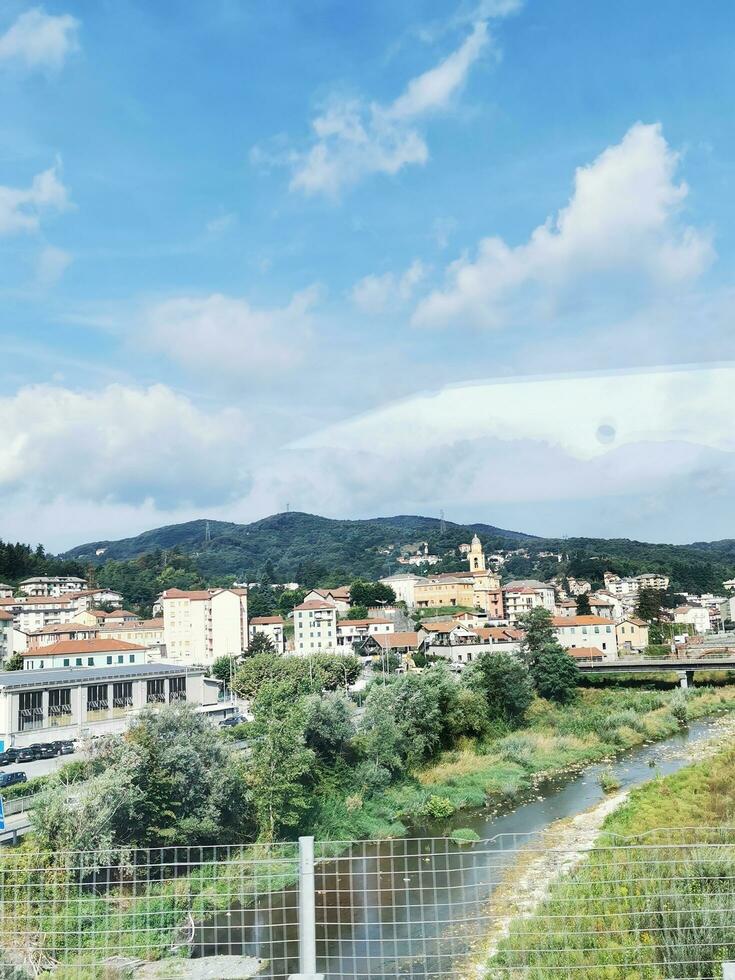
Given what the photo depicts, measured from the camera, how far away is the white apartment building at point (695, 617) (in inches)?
1905

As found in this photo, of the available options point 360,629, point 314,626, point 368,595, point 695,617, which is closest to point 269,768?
point 314,626

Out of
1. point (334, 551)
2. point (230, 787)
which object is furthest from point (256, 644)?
point (334, 551)

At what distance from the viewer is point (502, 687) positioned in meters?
18.1

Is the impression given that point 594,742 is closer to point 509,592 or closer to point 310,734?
point 310,734

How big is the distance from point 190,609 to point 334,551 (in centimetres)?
4073

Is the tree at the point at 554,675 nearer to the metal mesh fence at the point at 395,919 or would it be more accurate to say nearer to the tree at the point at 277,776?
the tree at the point at 277,776

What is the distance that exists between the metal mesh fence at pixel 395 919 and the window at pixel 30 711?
723 cm

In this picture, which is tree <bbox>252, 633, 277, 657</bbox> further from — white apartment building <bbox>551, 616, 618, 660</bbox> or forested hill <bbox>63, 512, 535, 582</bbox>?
forested hill <bbox>63, 512, 535, 582</bbox>

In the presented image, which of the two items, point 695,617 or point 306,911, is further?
point 695,617

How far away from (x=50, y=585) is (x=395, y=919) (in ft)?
155

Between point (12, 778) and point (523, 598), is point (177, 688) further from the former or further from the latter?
point (523, 598)

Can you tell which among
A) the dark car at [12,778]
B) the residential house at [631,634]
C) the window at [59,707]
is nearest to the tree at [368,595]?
the residential house at [631,634]

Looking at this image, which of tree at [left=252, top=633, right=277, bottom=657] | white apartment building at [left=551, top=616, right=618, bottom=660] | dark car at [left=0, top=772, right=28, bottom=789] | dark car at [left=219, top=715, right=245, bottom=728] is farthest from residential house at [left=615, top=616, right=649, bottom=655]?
dark car at [left=0, top=772, right=28, bottom=789]

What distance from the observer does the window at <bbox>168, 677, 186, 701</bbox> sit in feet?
58.6
